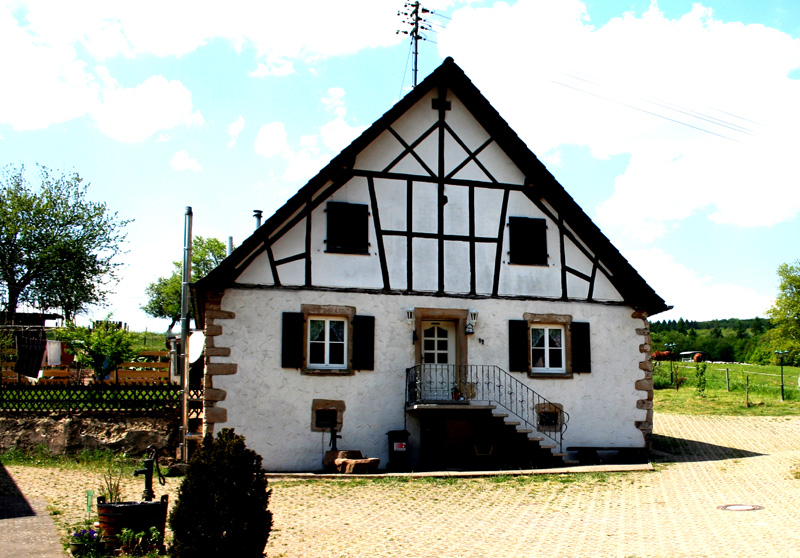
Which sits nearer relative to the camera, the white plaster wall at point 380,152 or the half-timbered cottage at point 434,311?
the half-timbered cottage at point 434,311

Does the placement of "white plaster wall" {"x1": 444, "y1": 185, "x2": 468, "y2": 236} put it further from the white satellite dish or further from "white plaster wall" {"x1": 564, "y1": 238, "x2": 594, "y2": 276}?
the white satellite dish

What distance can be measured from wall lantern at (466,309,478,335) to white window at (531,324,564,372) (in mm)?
1593

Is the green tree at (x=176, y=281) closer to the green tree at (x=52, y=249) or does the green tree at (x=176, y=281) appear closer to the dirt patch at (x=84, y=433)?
the green tree at (x=52, y=249)

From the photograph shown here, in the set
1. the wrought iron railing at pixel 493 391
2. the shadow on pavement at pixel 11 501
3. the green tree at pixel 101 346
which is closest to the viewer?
the shadow on pavement at pixel 11 501

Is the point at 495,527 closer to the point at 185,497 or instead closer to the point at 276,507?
the point at 276,507

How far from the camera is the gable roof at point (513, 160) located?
58.0ft

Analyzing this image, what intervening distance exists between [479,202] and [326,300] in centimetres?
455

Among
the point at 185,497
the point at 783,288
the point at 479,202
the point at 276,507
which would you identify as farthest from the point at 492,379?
the point at 783,288

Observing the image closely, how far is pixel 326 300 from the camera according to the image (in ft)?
58.2

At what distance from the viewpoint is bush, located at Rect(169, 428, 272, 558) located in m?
7.12

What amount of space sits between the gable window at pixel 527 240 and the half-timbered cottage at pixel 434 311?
3 cm

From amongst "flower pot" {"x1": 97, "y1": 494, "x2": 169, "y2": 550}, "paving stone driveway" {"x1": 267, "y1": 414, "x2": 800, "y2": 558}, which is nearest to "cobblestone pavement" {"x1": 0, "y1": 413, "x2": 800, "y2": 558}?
"paving stone driveway" {"x1": 267, "y1": 414, "x2": 800, "y2": 558}

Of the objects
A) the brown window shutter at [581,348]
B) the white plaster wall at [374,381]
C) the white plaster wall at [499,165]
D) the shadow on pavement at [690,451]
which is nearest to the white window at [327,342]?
the white plaster wall at [374,381]

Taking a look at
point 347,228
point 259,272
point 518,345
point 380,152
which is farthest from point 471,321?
point 259,272
